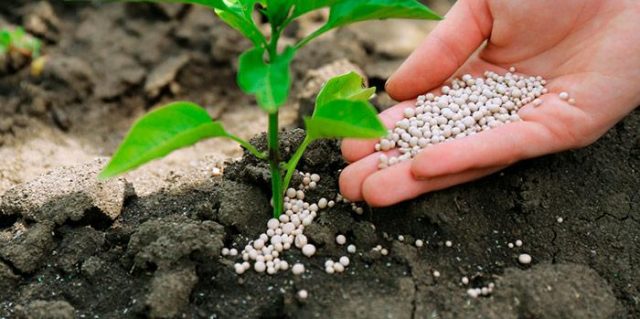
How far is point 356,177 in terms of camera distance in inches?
75.5

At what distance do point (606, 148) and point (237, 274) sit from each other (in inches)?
51.5

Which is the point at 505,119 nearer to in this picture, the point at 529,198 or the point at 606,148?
the point at 529,198

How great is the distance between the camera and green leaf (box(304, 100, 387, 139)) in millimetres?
1555

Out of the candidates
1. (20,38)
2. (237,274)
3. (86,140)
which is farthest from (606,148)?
(20,38)

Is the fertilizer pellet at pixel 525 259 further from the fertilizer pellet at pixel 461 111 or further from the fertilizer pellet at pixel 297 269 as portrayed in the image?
the fertilizer pellet at pixel 297 269

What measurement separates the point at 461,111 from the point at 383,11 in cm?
56

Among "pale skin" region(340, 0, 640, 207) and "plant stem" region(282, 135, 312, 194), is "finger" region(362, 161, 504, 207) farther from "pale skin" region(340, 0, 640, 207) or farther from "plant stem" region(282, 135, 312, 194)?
"plant stem" region(282, 135, 312, 194)

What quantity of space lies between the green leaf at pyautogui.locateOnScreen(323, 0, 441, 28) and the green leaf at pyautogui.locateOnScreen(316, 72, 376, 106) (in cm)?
28

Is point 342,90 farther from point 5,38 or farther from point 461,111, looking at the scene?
point 5,38

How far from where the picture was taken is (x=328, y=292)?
5.83ft

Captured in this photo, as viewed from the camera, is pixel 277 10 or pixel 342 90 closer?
pixel 277 10

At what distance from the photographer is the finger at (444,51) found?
2199 millimetres

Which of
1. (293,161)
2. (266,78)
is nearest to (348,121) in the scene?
(266,78)

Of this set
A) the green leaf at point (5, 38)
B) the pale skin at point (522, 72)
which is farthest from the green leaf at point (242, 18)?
the green leaf at point (5, 38)
